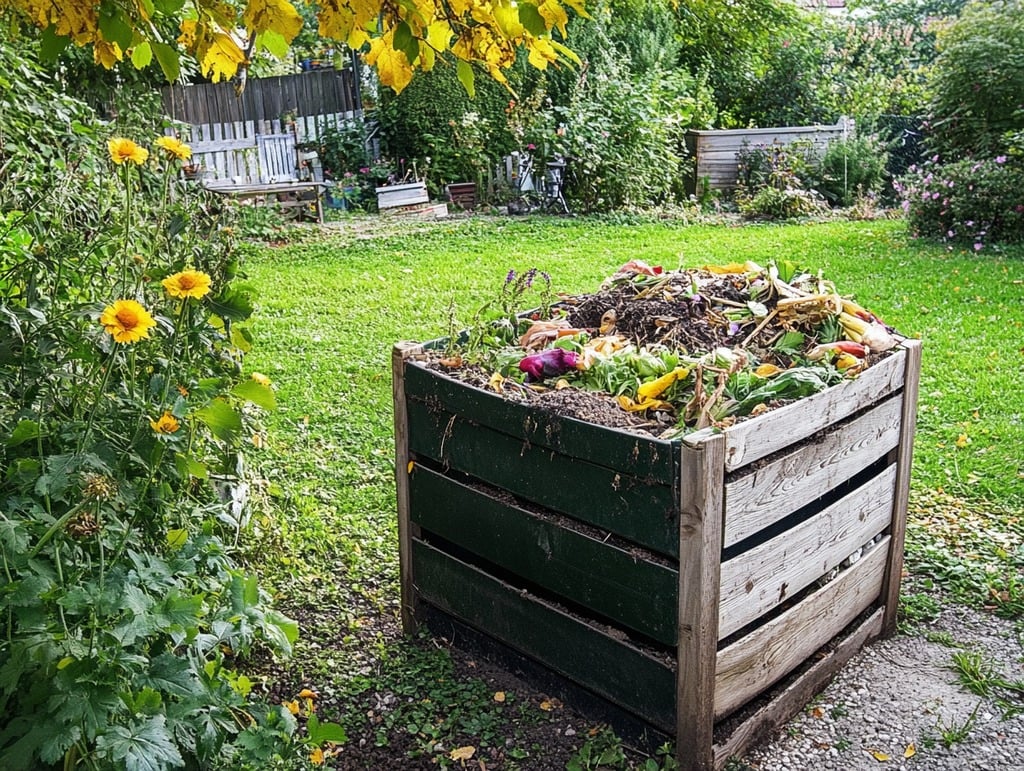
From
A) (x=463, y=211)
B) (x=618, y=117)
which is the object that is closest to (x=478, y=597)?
(x=463, y=211)

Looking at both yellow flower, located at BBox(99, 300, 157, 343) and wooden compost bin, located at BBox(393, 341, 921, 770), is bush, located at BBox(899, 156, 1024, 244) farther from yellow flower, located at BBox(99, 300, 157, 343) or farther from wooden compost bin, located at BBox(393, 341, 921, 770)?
yellow flower, located at BBox(99, 300, 157, 343)

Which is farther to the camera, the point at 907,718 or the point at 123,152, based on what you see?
the point at 907,718

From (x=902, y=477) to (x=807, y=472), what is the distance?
66cm

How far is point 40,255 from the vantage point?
2240 millimetres

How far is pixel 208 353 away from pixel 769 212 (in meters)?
10.0

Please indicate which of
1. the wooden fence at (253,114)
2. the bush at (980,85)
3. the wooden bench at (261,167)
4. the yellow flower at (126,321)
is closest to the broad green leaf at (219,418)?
the yellow flower at (126,321)

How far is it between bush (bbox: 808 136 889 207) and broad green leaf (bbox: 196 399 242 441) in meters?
11.2

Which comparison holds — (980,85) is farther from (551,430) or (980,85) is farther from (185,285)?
(185,285)

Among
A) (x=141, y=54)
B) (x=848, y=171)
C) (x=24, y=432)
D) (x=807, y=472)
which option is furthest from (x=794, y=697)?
(x=848, y=171)

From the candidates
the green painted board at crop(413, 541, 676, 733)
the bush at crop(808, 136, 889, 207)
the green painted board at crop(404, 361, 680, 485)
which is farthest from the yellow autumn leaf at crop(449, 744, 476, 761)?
the bush at crop(808, 136, 889, 207)

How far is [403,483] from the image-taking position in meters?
2.91

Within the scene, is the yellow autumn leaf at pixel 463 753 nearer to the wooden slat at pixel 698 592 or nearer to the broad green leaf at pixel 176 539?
the wooden slat at pixel 698 592

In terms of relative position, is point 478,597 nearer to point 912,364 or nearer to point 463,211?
point 912,364

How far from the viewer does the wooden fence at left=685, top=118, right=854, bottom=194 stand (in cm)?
1309
